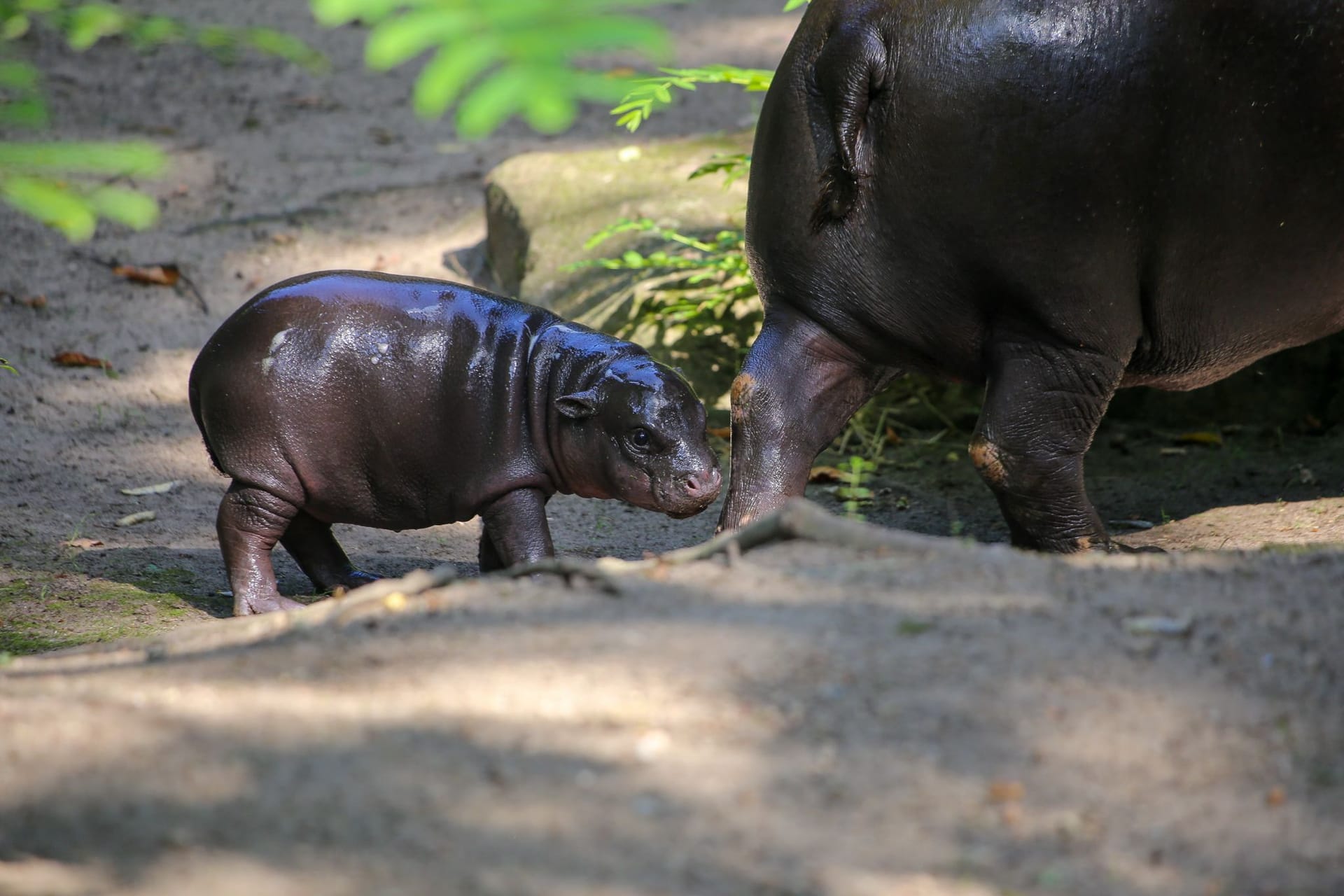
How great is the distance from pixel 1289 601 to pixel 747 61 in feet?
23.7

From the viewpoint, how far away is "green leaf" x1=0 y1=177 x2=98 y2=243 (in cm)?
189

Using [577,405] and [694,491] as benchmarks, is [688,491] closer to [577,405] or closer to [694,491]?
[694,491]

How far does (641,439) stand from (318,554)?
1192mm

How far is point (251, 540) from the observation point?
4.02m

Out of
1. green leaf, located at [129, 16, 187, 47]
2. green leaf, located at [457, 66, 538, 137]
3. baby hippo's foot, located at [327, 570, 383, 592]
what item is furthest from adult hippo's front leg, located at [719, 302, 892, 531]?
green leaf, located at [457, 66, 538, 137]

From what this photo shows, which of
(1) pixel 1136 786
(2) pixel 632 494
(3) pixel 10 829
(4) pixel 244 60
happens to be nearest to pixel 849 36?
(2) pixel 632 494

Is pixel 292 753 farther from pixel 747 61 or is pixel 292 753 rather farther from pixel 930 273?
pixel 747 61

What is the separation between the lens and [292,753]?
2.06 metres

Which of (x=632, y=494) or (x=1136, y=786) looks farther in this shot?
(x=632, y=494)

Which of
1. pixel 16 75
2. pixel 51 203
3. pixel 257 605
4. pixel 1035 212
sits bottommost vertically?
pixel 257 605

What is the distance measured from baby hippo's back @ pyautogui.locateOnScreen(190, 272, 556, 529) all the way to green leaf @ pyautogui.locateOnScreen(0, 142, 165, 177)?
1889 mm

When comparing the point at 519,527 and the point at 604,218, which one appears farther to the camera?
the point at 604,218

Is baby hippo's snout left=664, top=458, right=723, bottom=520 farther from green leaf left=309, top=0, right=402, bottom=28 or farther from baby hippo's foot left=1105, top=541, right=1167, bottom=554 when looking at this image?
green leaf left=309, top=0, right=402, bottom=28

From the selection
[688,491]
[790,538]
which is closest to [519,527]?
[688,491]
